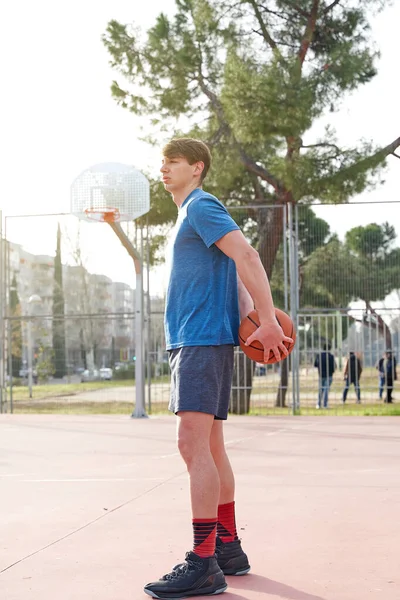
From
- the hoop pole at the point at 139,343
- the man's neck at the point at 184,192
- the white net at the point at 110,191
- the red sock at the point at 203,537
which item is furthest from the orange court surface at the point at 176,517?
the white net at the point at 110,191

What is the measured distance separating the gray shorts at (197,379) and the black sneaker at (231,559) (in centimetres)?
56

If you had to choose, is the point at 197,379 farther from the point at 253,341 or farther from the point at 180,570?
the point at 180,570

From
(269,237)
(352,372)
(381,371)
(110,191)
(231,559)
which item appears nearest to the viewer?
(231,559)

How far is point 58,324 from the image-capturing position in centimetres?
1524

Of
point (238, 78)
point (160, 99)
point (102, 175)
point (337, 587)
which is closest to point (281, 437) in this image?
point (102, 175)

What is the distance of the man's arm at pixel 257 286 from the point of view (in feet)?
10.8

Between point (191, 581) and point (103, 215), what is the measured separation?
10.4 meters

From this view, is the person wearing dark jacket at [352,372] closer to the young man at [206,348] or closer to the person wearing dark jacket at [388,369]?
the person wearing dark jacket at [388,369]

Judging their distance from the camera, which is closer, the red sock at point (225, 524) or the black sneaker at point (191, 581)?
the black sneaker at point (191, 581)

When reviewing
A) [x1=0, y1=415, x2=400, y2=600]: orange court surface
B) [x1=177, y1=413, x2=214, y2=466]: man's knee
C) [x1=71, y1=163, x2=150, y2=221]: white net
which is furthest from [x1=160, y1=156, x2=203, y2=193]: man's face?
[x1=71, y1=163, x2=150, y2=221]: white net

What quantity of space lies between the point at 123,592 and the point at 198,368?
830 mm

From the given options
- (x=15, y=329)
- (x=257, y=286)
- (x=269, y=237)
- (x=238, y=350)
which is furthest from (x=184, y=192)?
(x=269, y=237)

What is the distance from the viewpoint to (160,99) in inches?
698

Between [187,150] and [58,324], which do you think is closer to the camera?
[187,150]
